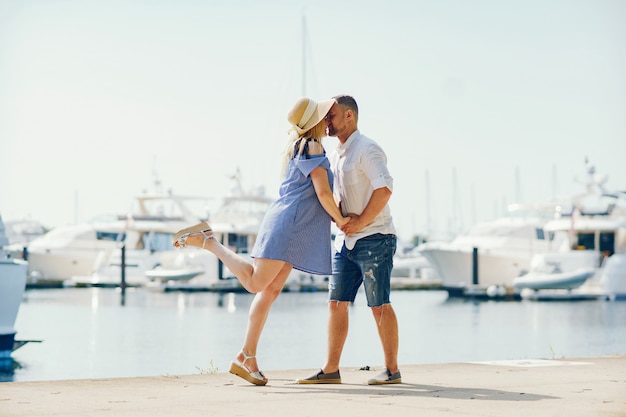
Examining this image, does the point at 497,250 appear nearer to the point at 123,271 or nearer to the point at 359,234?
the point at 123,271

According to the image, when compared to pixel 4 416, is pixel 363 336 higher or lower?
lower

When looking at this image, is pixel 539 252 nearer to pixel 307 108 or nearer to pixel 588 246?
pixel 588 246

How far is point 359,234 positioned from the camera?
5.96 metres

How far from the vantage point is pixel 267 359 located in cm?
2608

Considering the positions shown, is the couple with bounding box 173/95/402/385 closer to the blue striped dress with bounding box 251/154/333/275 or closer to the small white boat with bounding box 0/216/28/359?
the blue striped dress with bounding box 251/154/333/275

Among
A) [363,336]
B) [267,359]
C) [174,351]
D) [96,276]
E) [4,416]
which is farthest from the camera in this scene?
[96,276]

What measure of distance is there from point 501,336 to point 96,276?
39406 millimetres

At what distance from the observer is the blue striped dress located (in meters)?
5.71

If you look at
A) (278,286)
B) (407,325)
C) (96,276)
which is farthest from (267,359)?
(96,276)

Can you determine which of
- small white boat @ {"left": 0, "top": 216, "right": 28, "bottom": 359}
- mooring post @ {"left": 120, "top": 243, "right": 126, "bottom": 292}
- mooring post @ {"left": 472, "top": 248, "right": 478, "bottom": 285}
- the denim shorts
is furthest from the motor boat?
the denim shorts

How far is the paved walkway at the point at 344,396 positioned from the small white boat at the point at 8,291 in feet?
48.4

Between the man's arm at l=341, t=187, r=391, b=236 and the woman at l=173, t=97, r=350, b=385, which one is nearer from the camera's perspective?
the woman at l=173, t=97, r=350, b=385

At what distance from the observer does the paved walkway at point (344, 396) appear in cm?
441

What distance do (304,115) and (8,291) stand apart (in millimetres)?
15394
